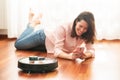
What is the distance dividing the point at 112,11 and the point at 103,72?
68.4 inches

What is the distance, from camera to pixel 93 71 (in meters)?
1.93

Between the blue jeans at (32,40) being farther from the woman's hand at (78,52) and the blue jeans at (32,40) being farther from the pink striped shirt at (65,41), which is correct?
the woman's hand at (78,52)

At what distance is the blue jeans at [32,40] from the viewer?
2.65 m

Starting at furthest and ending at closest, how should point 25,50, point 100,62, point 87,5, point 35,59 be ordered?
point 87,5 → point 25,50 → point 100,62 → point 35,59

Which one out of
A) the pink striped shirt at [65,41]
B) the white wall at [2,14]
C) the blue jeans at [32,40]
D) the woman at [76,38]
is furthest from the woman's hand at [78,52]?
the white wall at [2,14]

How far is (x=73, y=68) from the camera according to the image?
1991mm

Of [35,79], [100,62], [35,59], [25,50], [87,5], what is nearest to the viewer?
[35,79]

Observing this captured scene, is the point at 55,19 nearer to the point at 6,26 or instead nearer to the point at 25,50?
the point at 6,26

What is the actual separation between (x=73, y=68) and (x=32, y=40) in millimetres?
804

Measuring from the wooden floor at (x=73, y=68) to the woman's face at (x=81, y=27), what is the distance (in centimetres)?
24

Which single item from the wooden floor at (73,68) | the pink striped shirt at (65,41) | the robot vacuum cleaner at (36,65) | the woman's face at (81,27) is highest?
the woman's face at (81,27)

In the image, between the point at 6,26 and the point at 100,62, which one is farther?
the point at 6,26

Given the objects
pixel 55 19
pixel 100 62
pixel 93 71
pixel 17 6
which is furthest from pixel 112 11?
pixel 93 71

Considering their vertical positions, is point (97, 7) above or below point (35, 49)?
above
